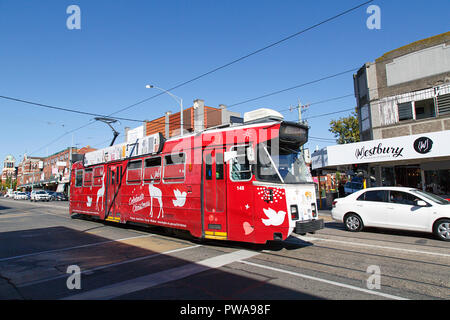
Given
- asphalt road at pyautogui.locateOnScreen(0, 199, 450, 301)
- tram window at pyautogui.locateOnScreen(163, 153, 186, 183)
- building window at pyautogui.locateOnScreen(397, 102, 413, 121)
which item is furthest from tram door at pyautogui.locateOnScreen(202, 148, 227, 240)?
building window at pyautogui.locateOnScreen(397, 102, 413, 121)

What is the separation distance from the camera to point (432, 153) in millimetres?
13766

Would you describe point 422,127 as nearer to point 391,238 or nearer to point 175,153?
point 391,238

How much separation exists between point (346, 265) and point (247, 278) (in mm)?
2293

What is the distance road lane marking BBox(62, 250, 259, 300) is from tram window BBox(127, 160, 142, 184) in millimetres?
5214

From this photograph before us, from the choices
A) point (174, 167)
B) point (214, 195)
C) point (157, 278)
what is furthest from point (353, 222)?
point (157, 278)

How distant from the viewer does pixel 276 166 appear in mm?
7027

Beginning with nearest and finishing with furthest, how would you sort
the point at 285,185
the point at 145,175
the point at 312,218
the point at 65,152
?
1. the point at 285,185
2. the point at 312,218
3. the point at 145,175
4. the point at 65,152

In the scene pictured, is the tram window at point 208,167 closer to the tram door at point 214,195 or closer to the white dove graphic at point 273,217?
the tram door at point 214,195

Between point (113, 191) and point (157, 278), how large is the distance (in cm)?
766

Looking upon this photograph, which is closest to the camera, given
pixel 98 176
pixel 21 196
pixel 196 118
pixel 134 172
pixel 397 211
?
pixel 397 211

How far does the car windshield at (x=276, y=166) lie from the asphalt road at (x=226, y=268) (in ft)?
6.07

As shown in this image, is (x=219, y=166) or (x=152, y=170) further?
(x=152, y=170)

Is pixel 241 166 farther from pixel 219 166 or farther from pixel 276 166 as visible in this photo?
pixel 276 166

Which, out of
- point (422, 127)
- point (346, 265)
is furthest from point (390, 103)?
point (346, 265)
